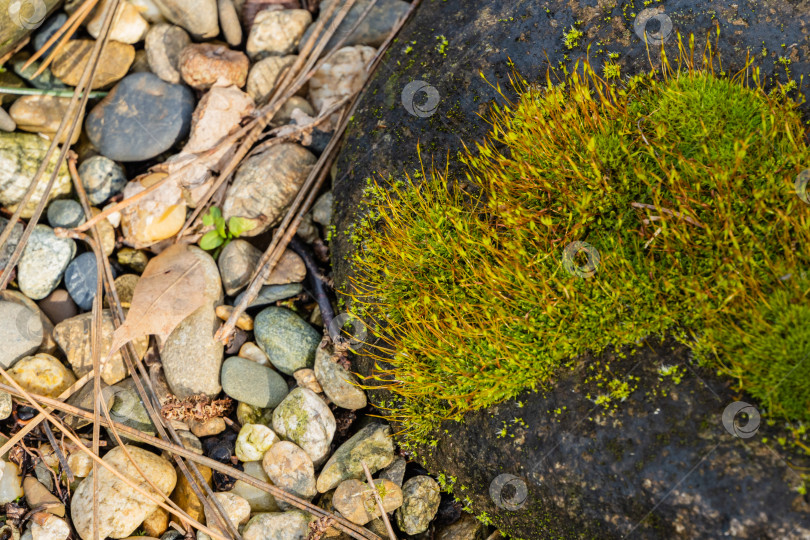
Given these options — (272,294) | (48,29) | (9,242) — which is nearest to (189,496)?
(272,294)

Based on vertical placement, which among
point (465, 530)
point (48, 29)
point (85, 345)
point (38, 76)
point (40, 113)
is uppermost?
point (48, 29)

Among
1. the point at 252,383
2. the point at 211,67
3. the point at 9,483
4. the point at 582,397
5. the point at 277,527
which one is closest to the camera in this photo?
the point at 582,397

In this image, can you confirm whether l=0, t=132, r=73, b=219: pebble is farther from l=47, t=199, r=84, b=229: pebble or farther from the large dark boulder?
the large dark boulder

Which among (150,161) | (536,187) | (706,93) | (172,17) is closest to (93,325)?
(150,161)

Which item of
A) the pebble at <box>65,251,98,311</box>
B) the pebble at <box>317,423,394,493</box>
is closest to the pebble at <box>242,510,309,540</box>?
the pebble at <box>317,423,394,493</box>

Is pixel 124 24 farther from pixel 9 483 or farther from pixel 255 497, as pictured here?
pixel 255 497

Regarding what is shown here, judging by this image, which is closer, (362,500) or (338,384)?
(362,500)

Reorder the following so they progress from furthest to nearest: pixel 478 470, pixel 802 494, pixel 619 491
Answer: pixel 478 470 < pixel 619 491 < pixel 802 494

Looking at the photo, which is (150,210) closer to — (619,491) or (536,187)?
(536,187)
